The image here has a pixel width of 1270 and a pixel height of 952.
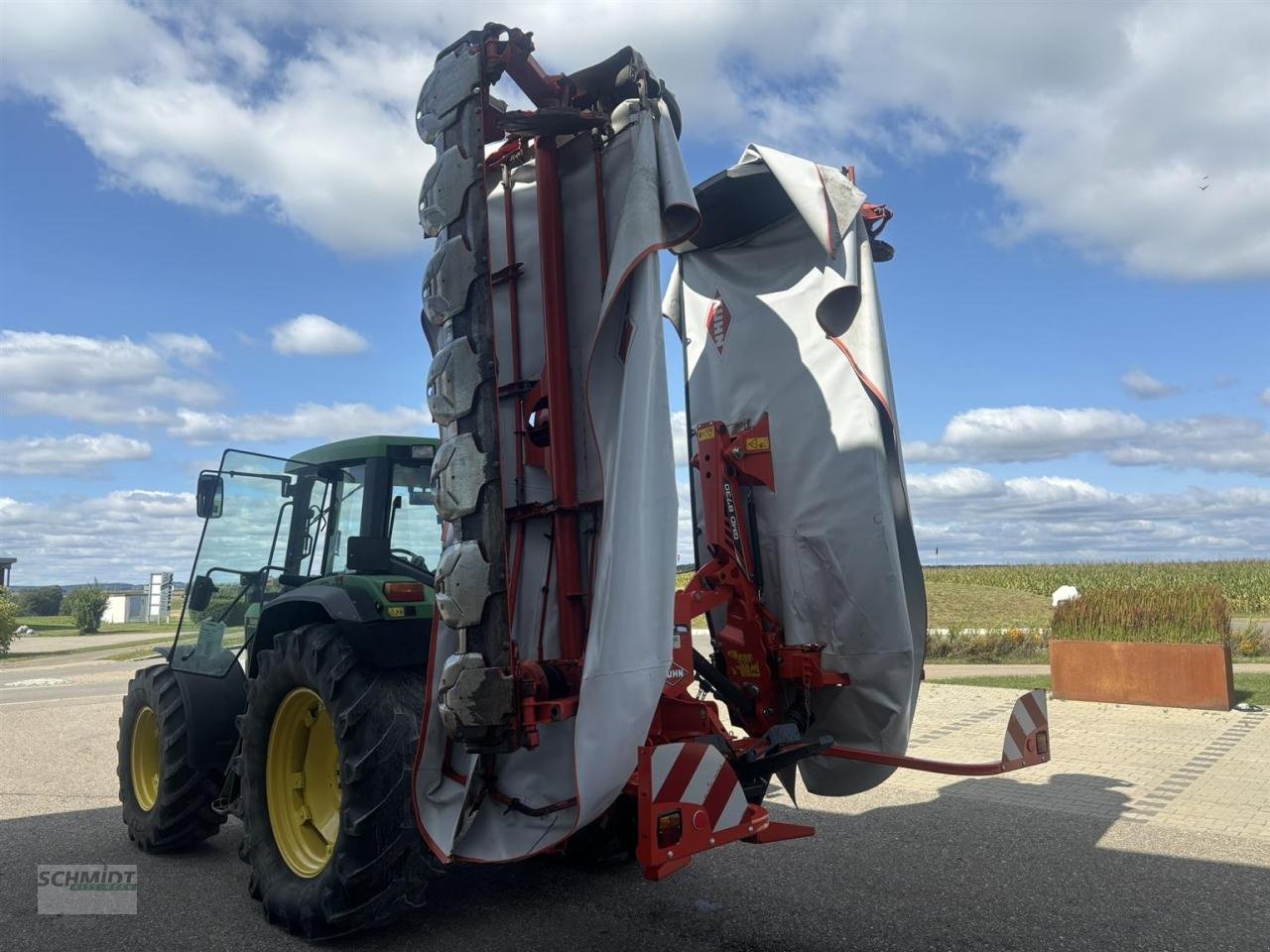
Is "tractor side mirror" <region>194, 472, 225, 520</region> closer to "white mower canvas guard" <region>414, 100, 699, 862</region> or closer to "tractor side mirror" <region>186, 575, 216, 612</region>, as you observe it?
"tractor side mirror" <region>186, 575, 216, 612</region>

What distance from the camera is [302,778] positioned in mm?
4637

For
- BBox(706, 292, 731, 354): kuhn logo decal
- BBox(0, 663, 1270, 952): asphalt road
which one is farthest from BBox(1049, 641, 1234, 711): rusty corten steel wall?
BBox(706, 292, 731, 354): kuhn logo decal

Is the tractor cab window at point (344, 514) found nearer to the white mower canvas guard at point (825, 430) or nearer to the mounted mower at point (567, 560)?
the mounted mower at point (567, 560)

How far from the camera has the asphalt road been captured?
409 centimetres

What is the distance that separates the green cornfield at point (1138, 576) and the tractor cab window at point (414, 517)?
24794mm

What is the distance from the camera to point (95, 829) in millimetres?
6352

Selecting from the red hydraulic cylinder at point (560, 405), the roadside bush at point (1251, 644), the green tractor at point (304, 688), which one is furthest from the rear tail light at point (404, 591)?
the roadside bush at point (1251, 644)

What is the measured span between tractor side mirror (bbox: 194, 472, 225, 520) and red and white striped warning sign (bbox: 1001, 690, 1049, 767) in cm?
468

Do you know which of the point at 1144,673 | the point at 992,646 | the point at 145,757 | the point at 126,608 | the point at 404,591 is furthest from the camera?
the point at 126,608

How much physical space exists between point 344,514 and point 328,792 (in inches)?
62.3

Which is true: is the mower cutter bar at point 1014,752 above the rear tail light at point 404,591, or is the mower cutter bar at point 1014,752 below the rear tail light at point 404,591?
below

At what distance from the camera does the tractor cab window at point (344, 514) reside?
17.4 ft

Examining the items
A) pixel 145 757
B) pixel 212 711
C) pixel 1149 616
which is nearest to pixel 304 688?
pixel 212 711

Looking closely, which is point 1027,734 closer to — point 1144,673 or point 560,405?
point 560,405
